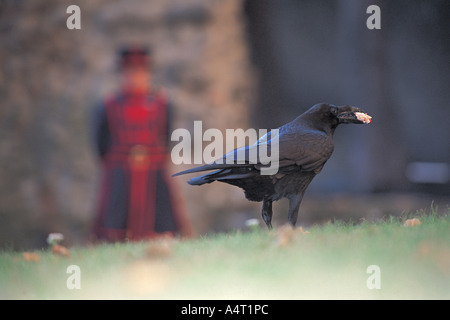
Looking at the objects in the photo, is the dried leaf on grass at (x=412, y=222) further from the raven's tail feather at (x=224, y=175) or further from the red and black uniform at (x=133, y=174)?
the red and black uniform at (x=133, y=174)

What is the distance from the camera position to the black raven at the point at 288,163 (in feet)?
5.86

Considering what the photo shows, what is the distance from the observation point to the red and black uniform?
120 inches

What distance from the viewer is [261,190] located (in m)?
1.87

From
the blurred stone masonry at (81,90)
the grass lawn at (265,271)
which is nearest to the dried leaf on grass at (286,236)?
the grass lawn at (265,271)

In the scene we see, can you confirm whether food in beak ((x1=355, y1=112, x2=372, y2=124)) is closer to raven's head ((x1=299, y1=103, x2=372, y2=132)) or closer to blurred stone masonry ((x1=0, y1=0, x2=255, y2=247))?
raven's head ((x1=299, y1=103, x2=372, y2=132))

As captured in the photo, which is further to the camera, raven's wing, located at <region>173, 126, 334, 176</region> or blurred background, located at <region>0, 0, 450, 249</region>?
blurred background, located at <region>0, 0, 450, 249</region>

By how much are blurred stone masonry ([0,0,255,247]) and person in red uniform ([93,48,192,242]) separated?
0.92m

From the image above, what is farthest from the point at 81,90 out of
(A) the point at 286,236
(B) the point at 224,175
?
(A) the point at 286,236

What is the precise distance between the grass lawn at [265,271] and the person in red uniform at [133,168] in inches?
52.6

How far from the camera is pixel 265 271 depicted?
4.66 feet

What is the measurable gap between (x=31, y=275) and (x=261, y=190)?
0.78m

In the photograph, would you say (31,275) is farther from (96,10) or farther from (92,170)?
(96,10)

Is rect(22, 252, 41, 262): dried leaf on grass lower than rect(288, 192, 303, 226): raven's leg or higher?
lower

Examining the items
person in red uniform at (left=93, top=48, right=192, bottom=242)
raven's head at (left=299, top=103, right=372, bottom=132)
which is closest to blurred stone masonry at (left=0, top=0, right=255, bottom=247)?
person in red uniform at (left=93, top=48, right=192, bottom=242)
